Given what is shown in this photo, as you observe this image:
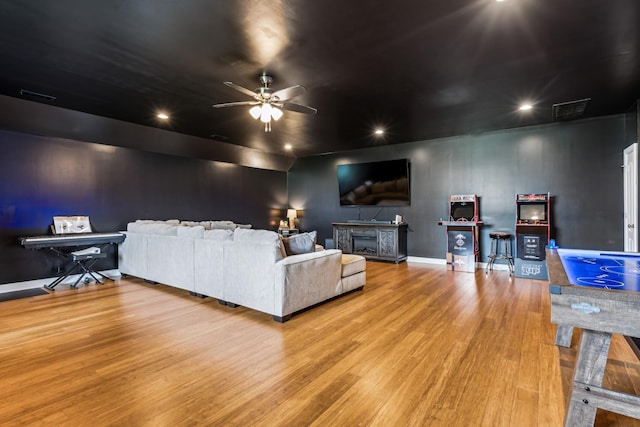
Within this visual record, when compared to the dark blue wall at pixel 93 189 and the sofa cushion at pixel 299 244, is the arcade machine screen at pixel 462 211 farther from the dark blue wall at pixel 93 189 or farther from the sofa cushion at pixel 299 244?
the dark blue wall at pixel 93 189

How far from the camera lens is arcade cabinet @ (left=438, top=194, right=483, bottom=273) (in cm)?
612

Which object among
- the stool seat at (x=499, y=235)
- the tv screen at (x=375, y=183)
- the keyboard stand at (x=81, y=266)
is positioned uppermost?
the tv screen at (x=375, y=183)

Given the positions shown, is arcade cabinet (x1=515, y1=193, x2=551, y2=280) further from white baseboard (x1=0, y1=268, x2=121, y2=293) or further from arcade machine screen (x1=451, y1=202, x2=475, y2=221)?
white baseboard (x1=0, y1=268, x2=121, y2=293)

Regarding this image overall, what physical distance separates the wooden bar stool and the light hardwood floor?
1891 millimetres

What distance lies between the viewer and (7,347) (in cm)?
282

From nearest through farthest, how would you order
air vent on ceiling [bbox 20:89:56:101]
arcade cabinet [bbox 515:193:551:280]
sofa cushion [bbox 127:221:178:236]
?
air vent on ceiling [bbox 20:89:56:101] → sofa cushion [bbox 127:221:178:236] → arcade cabinet [bbox 515:193:551:280]

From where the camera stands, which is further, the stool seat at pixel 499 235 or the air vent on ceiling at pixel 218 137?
the air vent on ceiling at pixel 218 137

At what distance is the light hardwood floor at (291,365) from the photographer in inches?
74.9

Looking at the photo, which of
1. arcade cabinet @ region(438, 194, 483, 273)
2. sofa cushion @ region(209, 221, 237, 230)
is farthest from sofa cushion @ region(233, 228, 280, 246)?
arcade cabinet @ region(438, 194, 483, 273)

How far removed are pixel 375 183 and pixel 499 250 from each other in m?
3.02

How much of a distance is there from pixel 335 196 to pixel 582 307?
7.15 meters

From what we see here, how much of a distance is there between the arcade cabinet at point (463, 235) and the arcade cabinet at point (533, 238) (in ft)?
2.39

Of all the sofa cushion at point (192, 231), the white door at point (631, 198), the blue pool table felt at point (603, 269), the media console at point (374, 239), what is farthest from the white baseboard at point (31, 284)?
the white door at point (631, 198)

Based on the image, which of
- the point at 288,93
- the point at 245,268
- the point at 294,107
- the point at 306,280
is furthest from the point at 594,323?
the point at 294,107
